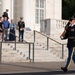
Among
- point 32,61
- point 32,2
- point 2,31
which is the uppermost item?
point 32,2

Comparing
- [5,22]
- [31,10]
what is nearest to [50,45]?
[5,22]

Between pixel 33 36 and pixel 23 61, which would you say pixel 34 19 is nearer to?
pixel 33 36

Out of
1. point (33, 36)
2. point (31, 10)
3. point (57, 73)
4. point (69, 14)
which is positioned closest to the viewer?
point (57, 73)

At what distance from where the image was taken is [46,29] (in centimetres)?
3103

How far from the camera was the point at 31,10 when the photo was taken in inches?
1431

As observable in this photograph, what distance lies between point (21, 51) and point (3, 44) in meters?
1.18

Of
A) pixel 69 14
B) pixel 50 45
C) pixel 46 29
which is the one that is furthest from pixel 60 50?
pixel 69 14

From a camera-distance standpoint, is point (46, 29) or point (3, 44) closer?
point (3, 44)

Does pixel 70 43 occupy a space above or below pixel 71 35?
below

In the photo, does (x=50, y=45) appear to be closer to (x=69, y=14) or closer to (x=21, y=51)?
(x=21, y=51)

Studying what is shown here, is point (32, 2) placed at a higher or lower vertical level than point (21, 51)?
higher

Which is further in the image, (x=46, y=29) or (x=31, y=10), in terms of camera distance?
(x=31, y=10)

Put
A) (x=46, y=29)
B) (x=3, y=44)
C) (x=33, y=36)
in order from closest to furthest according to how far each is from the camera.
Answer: (x=3, y=44) → (x=33, y=36) → (x=46, y=29)

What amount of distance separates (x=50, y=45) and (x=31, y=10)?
11.6 meters
